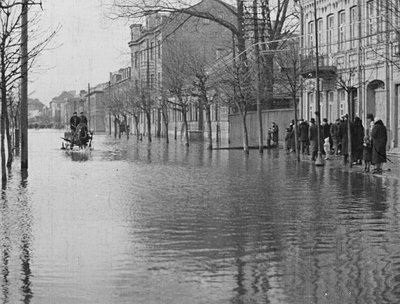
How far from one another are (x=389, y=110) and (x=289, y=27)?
1701cm

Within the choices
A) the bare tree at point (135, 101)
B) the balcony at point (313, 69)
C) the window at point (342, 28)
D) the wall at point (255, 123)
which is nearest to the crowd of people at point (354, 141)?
the balcony at point (313, 69)

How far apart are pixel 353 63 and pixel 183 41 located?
25559mm

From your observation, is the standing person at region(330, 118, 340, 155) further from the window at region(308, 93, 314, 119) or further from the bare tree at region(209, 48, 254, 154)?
the window at region(308, 93, 314, 119)

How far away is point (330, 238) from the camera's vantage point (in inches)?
430

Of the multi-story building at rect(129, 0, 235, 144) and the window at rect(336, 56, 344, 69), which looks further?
the multi-story building at rect(129, 0, 235, 144)

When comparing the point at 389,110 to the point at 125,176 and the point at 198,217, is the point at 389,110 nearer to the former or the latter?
the point at 125,176

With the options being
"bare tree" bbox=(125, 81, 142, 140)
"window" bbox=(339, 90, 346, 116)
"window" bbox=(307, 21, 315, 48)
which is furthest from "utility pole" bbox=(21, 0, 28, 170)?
"bare tree" bbox=(125, 81, 142, 140)

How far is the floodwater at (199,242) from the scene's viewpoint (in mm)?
7613

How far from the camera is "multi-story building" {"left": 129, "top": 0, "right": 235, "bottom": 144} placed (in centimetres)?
5088

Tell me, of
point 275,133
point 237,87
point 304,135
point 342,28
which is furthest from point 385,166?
point 275,133

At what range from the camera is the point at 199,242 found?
34.8 feet

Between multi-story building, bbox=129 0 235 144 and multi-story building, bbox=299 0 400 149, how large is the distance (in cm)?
657

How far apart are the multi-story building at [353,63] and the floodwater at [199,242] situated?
13957mm

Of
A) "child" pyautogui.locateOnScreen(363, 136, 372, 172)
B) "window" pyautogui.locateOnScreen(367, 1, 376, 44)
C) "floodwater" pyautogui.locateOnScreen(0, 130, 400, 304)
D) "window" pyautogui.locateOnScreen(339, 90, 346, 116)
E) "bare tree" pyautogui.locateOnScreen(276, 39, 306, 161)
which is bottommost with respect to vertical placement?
"floodwater" pyautogui.locateOnScreen(0, 130, 400, 304)
